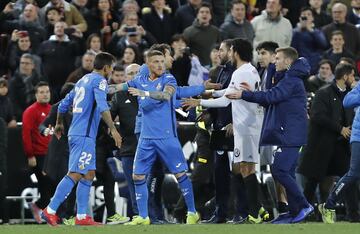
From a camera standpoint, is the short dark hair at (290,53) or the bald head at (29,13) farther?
the bald head at (29,13)

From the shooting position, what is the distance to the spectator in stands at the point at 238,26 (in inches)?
932

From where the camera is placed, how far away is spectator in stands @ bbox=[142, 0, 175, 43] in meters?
24.0

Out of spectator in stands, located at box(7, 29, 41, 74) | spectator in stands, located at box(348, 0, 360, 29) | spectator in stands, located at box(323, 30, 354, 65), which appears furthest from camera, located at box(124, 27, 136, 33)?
spectator in stands, located at box(348, 0, 360, 29)

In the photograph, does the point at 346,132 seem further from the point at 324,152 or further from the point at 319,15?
the point at 319,15

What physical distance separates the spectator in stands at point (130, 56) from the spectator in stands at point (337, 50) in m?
3.45

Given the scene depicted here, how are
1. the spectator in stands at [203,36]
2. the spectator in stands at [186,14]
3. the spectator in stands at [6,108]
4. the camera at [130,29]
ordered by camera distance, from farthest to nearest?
the spectator in stands at [186,14] → the spectator in stands at [203,36] → the camera at [130,29] → the spectator in stands at [6,108]

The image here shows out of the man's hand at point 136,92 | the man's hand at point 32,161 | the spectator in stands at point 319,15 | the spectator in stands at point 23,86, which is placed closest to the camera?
the man's hand at point 136,92

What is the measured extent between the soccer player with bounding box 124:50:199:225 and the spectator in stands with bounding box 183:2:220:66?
6.42 m

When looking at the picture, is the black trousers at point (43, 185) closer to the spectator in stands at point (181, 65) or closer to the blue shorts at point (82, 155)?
the spectator in stands at point (181, 65)

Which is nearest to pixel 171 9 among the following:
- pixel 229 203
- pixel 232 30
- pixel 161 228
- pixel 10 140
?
pixel 232 30

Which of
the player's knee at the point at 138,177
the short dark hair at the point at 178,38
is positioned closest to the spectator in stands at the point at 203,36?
the short dark hair at the point at 178,38

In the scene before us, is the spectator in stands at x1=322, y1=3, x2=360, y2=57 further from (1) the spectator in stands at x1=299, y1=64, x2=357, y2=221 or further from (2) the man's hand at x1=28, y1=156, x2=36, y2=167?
(2) the man's hand at x1=28, y1=156, x2=36, y2=167

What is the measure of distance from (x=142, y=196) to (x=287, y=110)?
2149 millimetres

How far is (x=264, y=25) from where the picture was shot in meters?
23.7
